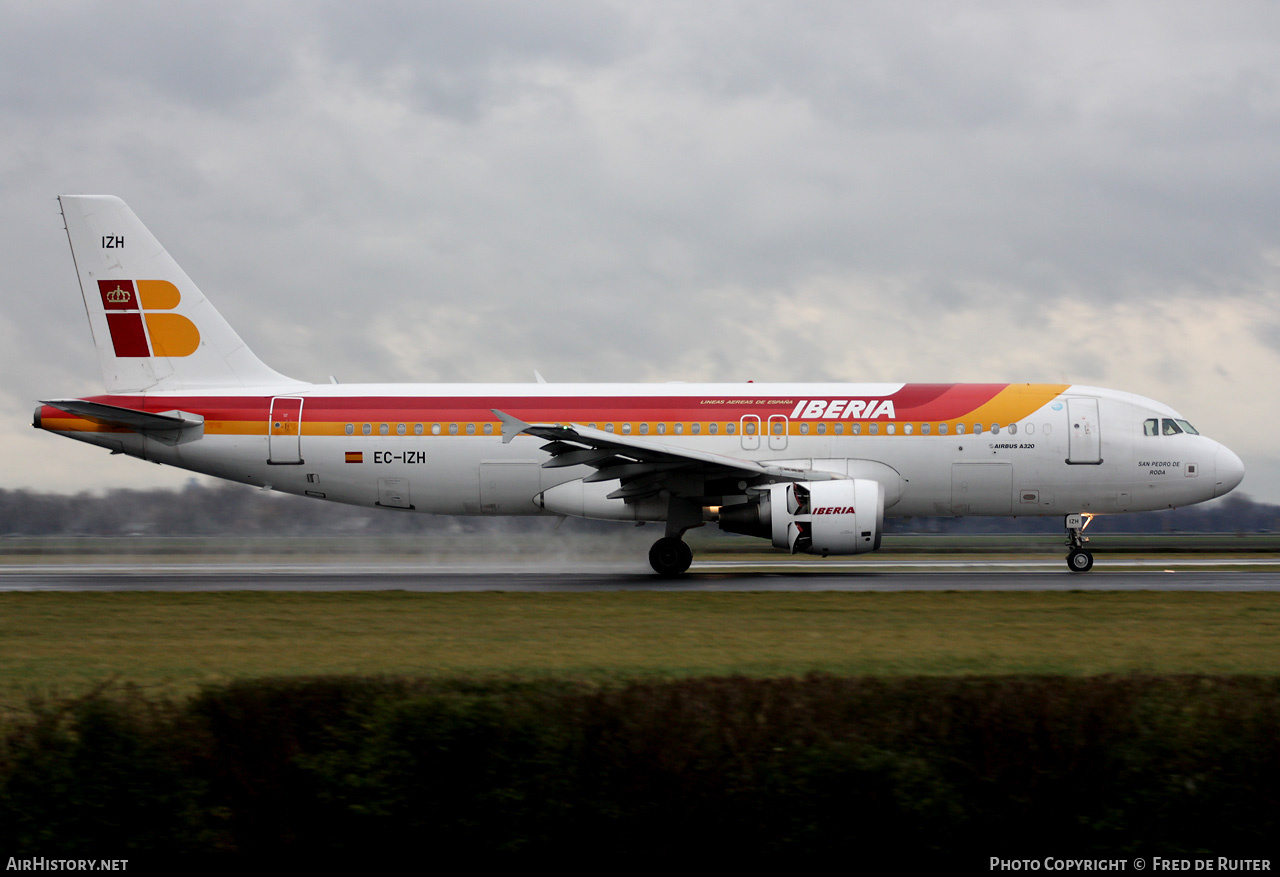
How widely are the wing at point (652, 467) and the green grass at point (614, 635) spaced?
330cm

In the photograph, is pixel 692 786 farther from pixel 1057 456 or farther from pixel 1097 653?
pixel 1057 456

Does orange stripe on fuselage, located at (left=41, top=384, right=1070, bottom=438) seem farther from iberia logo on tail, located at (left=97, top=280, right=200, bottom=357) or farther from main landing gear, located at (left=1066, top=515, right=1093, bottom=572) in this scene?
main landing gear, located at (left=1066, top=515, right=1093, bottom=572)

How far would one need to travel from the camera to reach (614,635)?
1103 cm

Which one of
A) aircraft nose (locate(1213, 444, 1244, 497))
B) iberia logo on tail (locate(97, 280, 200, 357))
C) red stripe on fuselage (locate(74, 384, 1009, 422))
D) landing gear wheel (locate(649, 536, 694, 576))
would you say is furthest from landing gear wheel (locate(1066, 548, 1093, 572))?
iberia logo on tail (locate(97, 280, 200, 357))

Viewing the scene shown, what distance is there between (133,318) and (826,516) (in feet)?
50.9

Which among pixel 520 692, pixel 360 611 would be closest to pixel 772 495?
pixel 360 611

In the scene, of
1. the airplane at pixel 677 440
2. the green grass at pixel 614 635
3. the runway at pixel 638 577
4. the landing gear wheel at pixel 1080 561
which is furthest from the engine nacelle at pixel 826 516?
the landing gear wheel at pixel 1080 561

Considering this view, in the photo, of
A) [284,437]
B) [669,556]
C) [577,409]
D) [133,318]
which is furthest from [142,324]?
[669,556]

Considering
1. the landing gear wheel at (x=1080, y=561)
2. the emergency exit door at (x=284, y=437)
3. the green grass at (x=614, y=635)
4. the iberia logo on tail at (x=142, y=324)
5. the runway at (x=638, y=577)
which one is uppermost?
the iberia logo on tail at (x=142, y=324)

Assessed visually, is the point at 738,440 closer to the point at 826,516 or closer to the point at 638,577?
the point at 826,516

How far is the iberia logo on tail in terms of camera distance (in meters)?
22.8

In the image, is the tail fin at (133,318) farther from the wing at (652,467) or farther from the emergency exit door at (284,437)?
the wing at (652,467)

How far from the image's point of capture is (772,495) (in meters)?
19.3

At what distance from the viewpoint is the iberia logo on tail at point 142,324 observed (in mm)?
22797
